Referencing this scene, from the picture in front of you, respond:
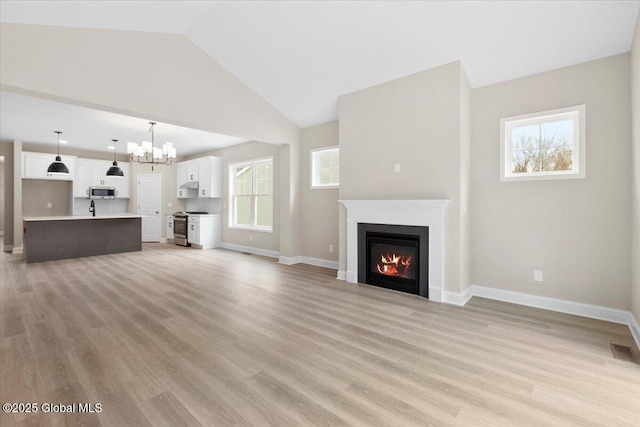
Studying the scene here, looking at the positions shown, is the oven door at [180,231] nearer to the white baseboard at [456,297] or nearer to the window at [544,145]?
the white baseboard at [456,297]

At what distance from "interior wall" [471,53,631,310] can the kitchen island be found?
307 inches

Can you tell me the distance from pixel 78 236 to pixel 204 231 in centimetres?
271

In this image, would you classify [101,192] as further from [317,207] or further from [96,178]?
[317,207]

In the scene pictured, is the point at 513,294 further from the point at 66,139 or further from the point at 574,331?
the point at 66,139

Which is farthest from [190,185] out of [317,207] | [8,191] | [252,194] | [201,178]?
[317,207]

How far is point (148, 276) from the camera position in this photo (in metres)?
4.82

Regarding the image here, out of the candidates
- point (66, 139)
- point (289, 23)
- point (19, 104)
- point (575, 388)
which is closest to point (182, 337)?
point (575, 388)

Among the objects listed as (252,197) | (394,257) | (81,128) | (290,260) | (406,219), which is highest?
(81,128)

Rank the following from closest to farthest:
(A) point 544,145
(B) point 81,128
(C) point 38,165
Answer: (A) point 544,145 < (B) point 81,128 < (C) point 38,165

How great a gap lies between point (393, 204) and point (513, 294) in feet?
6.15

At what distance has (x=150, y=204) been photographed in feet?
30.0

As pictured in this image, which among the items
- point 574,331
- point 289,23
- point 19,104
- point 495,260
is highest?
point 289,23

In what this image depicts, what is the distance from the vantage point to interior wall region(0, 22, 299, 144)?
2.90m

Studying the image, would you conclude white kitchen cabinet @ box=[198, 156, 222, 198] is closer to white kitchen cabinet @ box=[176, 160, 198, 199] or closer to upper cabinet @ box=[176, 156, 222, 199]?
upper cabinet @ box=[176, 156, 222, 199]
